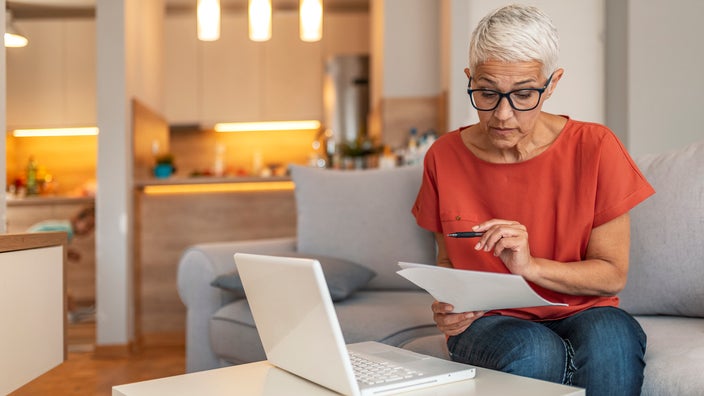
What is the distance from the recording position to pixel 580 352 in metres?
1.36

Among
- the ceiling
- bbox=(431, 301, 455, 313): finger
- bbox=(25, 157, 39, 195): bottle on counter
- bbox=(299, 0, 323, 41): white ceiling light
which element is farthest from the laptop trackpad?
bbox=(25, 157, 39, 195): bottle on counter

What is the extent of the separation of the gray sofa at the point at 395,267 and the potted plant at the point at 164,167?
218 cm

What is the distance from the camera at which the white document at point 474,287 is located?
3.72ft

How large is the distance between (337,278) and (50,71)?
5075 mm

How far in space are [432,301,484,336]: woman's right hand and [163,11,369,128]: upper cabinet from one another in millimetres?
5189

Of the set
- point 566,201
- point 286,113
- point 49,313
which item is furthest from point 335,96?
point 566,201

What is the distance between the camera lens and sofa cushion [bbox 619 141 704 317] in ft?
6.25

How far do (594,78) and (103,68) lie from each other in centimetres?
272

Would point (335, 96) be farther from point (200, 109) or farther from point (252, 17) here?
point (252, 17)

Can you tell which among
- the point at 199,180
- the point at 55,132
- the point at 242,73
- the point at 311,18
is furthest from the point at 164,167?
the point at 55,132

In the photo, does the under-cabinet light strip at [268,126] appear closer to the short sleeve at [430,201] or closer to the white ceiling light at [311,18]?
the white ceiling light at [311,18]

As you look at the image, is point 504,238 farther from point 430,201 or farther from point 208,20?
point 208,20

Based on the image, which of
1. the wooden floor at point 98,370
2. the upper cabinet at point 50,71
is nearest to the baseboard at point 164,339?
the wooden floor at point 98,370

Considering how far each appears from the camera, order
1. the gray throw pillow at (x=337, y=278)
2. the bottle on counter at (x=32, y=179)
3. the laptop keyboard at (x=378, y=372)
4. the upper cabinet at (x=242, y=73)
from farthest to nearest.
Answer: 1. the upper cabinet at (x=242, y=73)
2. the bottle on counter at (x=32, y=179)
3. the gray throw pillow at (x=337, y=278)
4. the laptop keyboard at (x=378, y=372)
